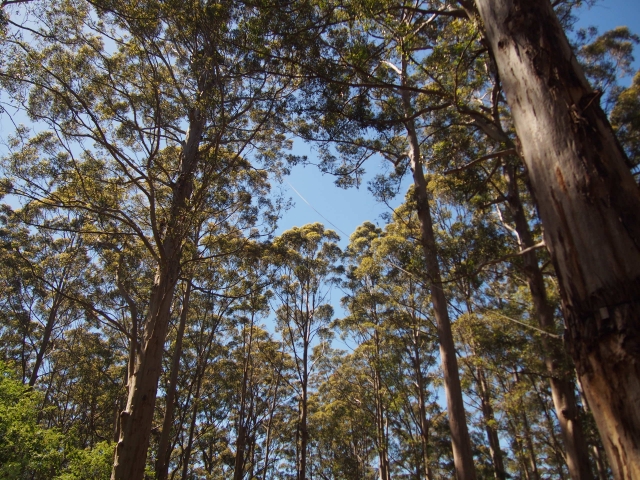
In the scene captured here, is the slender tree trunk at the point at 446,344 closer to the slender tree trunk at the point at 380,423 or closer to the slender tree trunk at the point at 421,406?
the slender tree trunk at the point at 421,406

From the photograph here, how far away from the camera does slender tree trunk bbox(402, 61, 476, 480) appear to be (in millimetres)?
5547

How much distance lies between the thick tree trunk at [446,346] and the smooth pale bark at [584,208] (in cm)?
346

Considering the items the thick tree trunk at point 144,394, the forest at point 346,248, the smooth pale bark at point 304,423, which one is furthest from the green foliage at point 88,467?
the smooth pale bark at point 304,423

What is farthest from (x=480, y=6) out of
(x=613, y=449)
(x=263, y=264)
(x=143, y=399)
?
(x=263, y=264)

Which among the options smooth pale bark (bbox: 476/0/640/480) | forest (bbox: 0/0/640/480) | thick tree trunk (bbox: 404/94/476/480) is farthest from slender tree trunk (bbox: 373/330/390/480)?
smooth pale bark (bbox: 476/0/640/480)

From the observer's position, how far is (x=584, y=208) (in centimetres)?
146

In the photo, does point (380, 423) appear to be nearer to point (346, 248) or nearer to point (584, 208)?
point (346, 248)

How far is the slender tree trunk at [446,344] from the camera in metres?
5.55

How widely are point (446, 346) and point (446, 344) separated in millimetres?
30

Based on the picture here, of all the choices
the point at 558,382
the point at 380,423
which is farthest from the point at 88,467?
the point at 380,423

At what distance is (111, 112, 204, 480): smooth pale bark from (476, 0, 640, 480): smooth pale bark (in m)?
5.10

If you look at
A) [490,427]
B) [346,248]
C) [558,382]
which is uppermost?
[346,248]

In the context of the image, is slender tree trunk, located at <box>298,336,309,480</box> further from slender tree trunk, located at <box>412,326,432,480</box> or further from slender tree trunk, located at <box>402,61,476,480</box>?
slender tree trunk, located at <box>402,61,476,480</box>

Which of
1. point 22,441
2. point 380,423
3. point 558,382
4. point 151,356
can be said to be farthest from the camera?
point 380,423
